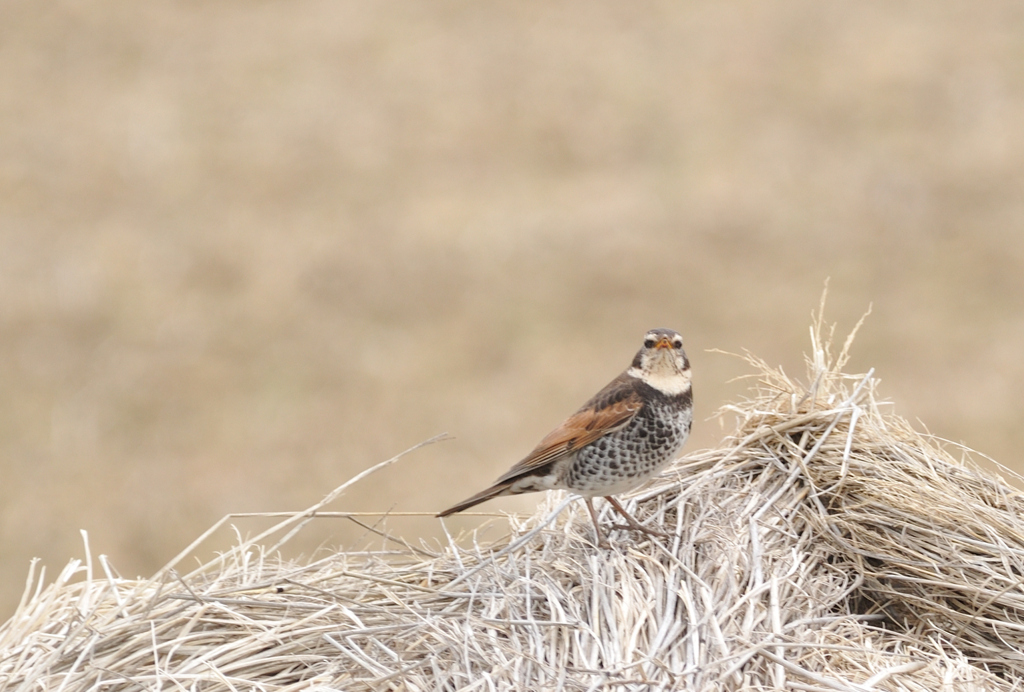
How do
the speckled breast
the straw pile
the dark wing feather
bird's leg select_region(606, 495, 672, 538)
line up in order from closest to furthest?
the straw pile → bird's leg select_region(606, 495, 672, 538) → the speckled breast → the dark wing feather

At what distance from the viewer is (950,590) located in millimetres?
3275

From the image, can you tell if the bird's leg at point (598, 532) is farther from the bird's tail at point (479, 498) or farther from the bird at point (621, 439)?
the bird's tail at point (479, 498)

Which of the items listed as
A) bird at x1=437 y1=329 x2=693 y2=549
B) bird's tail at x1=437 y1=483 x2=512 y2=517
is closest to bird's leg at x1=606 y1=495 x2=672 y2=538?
bird at x1=437 y1=329 x2=693 y2=549

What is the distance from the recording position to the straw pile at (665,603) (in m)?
2.96

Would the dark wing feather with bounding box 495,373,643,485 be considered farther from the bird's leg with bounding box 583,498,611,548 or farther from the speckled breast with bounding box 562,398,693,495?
the bird's leg with bounding box 583,498,611,548

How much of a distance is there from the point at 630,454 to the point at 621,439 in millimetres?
80

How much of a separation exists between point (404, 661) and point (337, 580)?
56 cm

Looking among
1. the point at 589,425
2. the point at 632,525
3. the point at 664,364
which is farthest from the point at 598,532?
the point at 664,364

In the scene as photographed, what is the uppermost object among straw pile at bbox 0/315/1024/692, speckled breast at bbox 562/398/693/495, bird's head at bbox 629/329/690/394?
bird's head at bbox 629/329/690/394

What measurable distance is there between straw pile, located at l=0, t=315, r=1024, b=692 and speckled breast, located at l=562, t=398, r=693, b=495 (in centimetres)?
16

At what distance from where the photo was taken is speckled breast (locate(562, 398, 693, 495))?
368cm

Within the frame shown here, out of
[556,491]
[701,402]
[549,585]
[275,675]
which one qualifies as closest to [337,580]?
[275,675]

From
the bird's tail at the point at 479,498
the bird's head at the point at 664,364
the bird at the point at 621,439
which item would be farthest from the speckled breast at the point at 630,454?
the bird's tail at the point at 479,498

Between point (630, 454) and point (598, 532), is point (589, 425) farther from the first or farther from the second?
point (598, 532)
